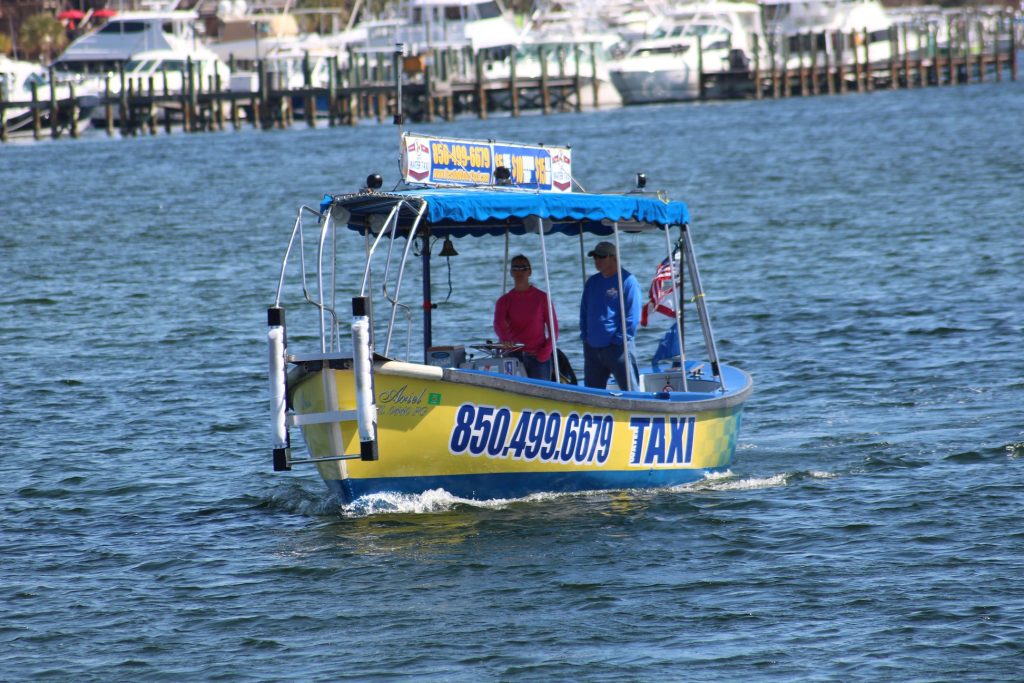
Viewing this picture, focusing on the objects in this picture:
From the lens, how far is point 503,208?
1269cm

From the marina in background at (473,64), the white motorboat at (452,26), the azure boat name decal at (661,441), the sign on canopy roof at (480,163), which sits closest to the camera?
the sign on canopy roof at (480,163)

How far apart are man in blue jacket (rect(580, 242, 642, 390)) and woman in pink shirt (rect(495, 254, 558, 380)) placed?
14.4 inches

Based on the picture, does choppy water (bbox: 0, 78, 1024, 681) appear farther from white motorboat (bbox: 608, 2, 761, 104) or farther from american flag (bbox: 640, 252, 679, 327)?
white motorboat (bbox: 608, 2, 761, 104)

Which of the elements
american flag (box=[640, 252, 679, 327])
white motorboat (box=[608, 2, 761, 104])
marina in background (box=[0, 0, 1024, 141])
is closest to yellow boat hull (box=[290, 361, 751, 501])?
american flag (box=[640, 252, 679, 327])

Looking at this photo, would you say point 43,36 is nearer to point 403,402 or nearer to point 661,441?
point 661,441

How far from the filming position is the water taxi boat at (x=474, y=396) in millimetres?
11898

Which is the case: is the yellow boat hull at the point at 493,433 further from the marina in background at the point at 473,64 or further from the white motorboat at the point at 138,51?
the white motorboat at the point at 138,51

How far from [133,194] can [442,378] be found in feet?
130

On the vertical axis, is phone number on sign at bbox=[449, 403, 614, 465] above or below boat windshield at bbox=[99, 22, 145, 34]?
below

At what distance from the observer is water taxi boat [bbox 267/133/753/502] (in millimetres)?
11898

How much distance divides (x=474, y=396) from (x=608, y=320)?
1926mm

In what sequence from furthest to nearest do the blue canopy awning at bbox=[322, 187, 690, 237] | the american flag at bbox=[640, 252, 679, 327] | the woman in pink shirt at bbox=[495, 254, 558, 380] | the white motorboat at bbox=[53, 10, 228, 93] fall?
1. the white motorboat at bbox=[53, 10, 228, 93]
2. the american flag at bbox=[640, 252, 679, 327]
3. the woman in pink shirt at bbox=[495, 254, 558, 380]
4. the blue canopy awning at bbox=[322, 187, 690, 237]

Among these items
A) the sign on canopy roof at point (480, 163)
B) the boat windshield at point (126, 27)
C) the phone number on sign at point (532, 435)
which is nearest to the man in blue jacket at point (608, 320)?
the phone number on sign at point (532, 435)

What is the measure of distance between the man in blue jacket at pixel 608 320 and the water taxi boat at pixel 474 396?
0.67 feet
